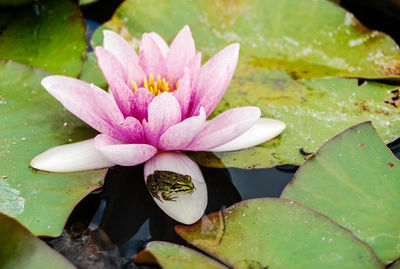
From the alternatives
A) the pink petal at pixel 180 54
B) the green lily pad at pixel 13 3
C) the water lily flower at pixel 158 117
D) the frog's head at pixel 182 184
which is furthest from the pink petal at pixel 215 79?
the green lily pad at pixel 13 3

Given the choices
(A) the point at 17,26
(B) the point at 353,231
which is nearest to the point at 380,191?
(B) the point at 353,231

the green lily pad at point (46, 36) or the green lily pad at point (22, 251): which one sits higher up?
the green lily pad at point (46, 36)

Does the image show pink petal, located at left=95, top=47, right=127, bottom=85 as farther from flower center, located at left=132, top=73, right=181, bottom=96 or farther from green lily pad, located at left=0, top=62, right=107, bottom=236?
green lily pad, located at left=0, top=62, right=107, bottom=236

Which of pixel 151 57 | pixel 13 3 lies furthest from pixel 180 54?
pixel 13 3

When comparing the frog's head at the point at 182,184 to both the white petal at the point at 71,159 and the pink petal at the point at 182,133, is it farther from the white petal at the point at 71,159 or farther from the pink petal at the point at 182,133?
the white petal at the point at 71,159

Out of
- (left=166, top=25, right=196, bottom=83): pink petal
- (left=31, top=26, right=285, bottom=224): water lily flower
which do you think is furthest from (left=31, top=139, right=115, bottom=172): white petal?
(left=166, top=25, right=196, bottom=83): pink petal

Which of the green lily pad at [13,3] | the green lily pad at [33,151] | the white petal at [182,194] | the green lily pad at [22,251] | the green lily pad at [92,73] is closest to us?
the green lily pad at [22,251]
